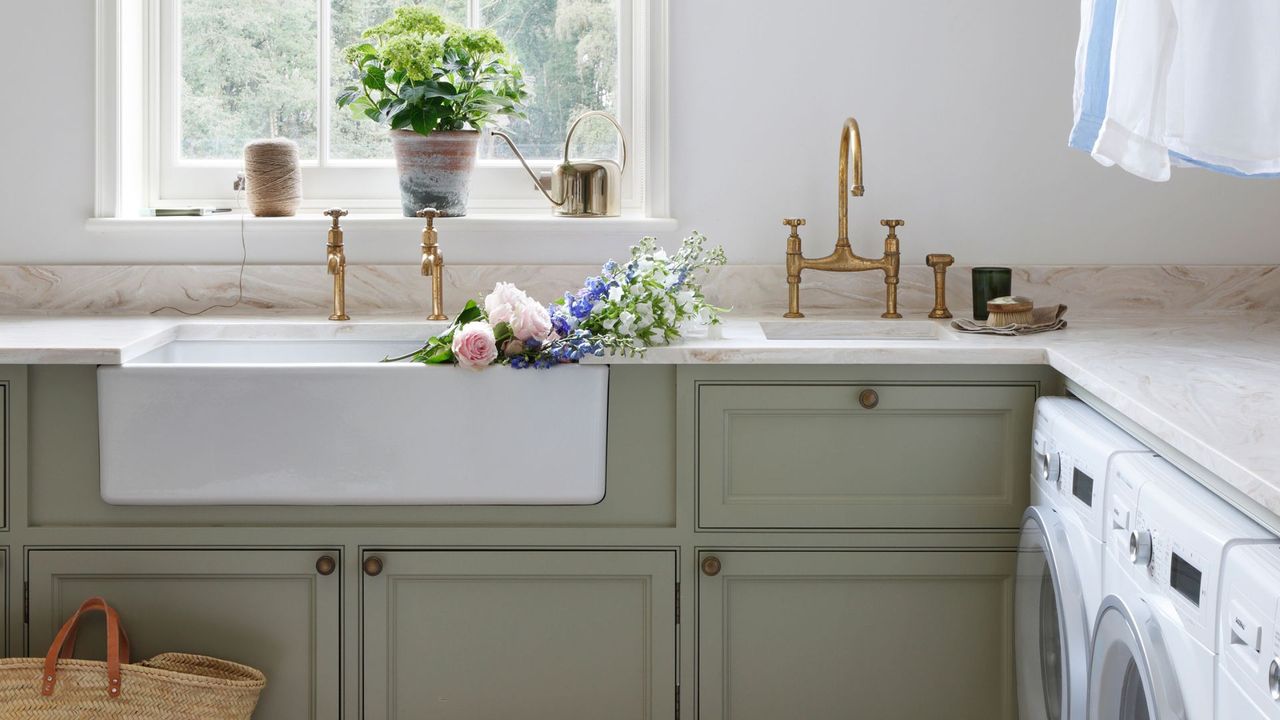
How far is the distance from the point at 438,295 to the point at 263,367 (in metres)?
0.54

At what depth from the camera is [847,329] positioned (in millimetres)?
2428

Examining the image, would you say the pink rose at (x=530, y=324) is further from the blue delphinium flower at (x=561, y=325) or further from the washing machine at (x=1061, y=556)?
the washing machine at (x=1061, y=556)

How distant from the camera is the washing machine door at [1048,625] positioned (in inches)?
63.1

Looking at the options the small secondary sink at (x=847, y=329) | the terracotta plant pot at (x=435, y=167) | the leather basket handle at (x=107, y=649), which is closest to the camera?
the leather basket handle at (x=107, y=649)

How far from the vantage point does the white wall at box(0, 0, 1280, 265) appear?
8.34 ft

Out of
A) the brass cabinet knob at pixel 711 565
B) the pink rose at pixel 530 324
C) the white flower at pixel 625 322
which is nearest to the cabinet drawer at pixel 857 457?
the brass cabinet knob at pixel 711 565

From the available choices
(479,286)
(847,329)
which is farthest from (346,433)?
(847,329)

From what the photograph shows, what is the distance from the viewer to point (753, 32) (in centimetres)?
255

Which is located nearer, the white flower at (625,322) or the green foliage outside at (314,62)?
the white flower at (625,322)

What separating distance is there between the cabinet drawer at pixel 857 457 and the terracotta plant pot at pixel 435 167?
876mm

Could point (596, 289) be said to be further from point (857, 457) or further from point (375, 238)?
point (375, 238)

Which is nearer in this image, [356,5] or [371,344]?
[371,344]

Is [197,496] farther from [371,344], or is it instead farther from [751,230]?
[751,230]

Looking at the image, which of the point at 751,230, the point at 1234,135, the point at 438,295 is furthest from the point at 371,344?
the point at 1234,135
